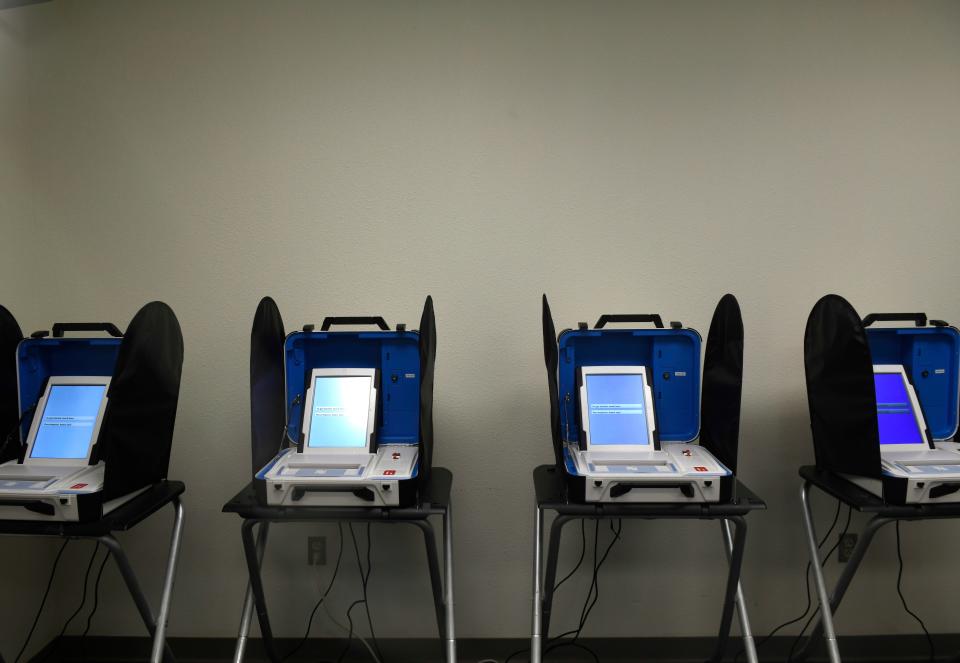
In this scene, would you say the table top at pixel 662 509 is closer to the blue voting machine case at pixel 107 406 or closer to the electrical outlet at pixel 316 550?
the electrical outlet at pixel 316 550

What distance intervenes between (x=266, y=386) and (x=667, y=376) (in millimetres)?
1324

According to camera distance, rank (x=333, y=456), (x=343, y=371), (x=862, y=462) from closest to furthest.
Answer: (x=862, y=462)
(x=333, y=456)
(x=343, y=371)

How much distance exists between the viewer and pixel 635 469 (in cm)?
158

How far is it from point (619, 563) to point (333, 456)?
122cm

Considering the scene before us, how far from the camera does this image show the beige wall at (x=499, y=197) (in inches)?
84.0

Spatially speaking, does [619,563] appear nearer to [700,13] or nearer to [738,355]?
[738,355]

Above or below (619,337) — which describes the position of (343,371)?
below

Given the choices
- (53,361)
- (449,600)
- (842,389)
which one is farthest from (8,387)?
(842,389)

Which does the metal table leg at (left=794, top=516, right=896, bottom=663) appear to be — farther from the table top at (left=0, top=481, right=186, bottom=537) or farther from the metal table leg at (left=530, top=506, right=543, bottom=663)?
the table top at (left=0, top=481, right=186, bottom=537)

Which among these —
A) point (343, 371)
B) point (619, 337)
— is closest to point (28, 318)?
point (343, 371)

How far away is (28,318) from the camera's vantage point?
2170 mm

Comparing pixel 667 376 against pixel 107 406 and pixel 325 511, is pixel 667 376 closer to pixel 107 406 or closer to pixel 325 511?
pixel 325 511

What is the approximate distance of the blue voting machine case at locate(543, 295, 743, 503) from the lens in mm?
1525

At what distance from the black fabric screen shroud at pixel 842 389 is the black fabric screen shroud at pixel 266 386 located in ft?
5.59
